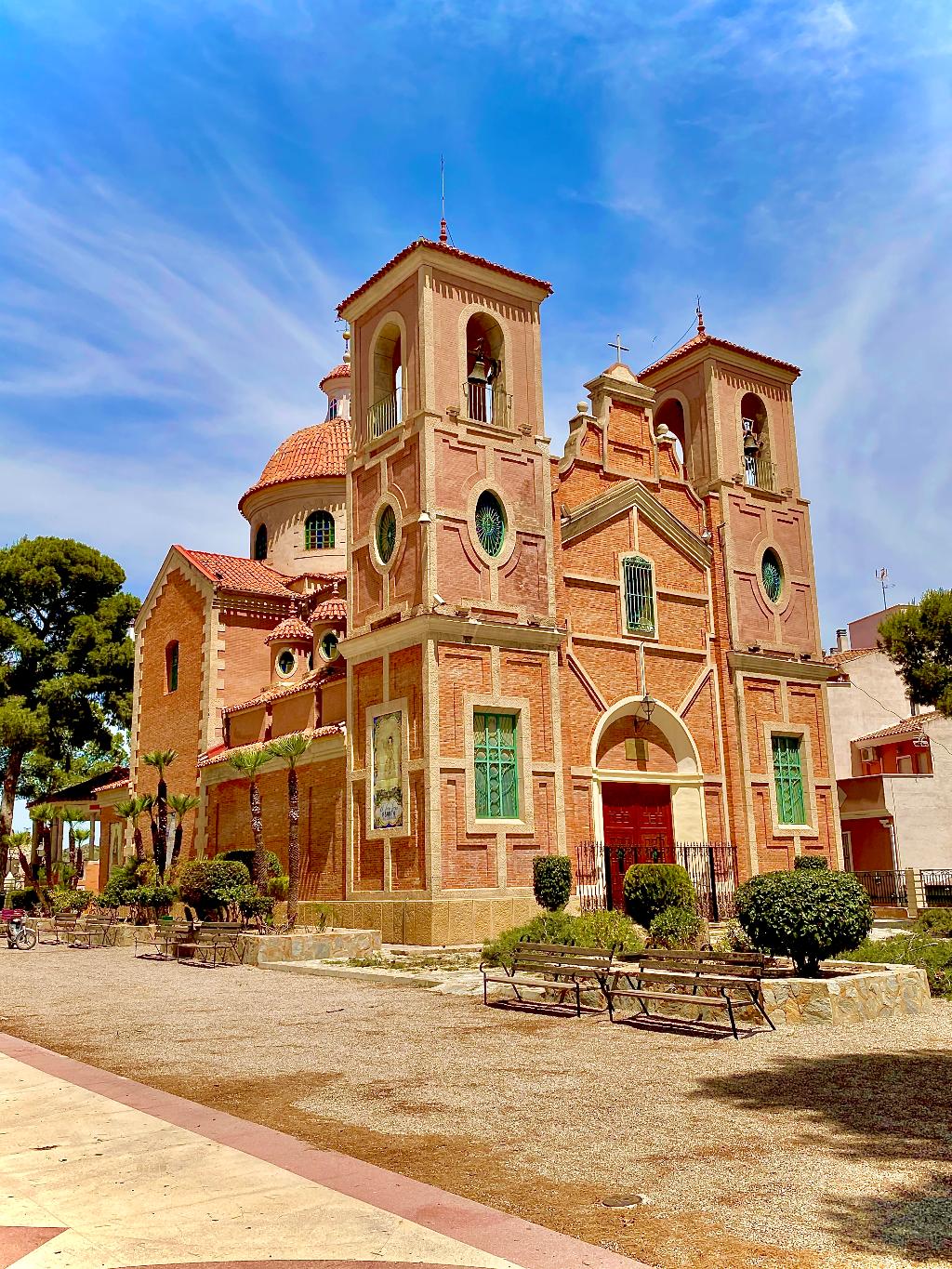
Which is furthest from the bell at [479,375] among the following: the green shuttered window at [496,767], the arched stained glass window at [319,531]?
the arched stained glass window at [319,531]

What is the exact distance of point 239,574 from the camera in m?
36.2

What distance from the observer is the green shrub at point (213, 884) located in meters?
23.4

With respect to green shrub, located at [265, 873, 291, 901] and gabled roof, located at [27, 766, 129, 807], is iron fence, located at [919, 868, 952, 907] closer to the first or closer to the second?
green shrub, located at [265, 873, 291, 901]

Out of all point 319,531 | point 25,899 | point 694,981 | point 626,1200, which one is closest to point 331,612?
point 319,531

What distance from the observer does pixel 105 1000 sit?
15.4 meters

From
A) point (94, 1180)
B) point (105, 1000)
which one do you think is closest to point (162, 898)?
point (105, 1000)

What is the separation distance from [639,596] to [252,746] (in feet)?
38.5

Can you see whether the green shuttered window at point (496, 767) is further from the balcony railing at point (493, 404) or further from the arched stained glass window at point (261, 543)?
the arched stained glass window at point (261, 543)

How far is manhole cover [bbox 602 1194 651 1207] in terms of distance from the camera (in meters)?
5.77

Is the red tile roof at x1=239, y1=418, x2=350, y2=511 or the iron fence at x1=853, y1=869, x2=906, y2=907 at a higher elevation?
the red tile roof at x1=239, y1=418, x2=350, y2=511

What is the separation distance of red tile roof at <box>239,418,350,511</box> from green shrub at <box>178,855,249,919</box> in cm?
1849

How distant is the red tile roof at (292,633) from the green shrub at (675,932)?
18.0 metres

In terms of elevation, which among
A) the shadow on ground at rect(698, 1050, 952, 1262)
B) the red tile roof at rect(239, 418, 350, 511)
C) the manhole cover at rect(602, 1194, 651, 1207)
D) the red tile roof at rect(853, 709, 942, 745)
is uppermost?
the red tile roof at rect(239, 418, 350, 511)

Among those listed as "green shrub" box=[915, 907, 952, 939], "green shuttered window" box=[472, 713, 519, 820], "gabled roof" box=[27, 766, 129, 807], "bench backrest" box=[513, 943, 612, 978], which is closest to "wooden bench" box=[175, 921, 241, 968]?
"green shuttered window" box=[472, 713, 519, 820]
